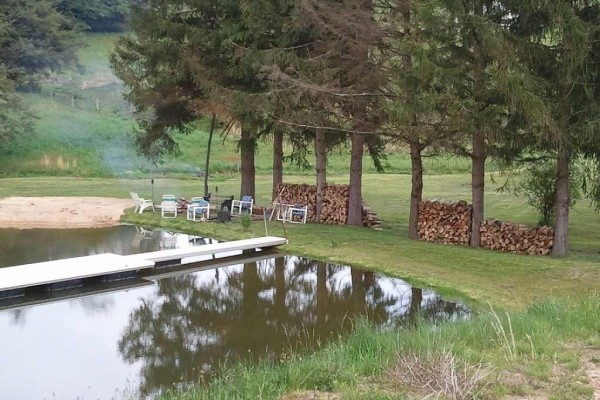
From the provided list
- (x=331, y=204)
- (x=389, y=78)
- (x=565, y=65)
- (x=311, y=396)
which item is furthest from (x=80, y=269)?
(x=565, y=65)

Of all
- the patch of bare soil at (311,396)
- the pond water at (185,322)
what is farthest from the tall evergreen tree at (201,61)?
the patch of bare soil at (311,396)

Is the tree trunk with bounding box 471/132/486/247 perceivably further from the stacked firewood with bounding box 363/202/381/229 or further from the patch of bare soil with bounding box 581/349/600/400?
the patch of bare soil with bounding box 581/349/600/400

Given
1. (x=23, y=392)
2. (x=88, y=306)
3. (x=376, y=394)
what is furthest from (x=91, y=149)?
(x=376, y=394)

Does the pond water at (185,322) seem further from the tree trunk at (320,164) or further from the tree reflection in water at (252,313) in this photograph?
the tree trunk at (320,164)

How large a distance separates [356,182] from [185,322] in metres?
8.80

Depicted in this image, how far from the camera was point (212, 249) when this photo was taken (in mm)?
12422

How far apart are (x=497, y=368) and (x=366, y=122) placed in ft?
33.5

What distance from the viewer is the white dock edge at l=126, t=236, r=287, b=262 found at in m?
11.6

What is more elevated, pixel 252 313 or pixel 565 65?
pixel 565 65

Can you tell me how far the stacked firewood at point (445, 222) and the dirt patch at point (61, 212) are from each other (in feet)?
26.7

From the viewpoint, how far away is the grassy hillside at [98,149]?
1332 inches

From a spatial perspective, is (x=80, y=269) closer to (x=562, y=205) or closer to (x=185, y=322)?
(x=185, y=322)

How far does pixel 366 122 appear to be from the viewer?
1445cm

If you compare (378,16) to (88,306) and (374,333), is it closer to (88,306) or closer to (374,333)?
(88,306)
